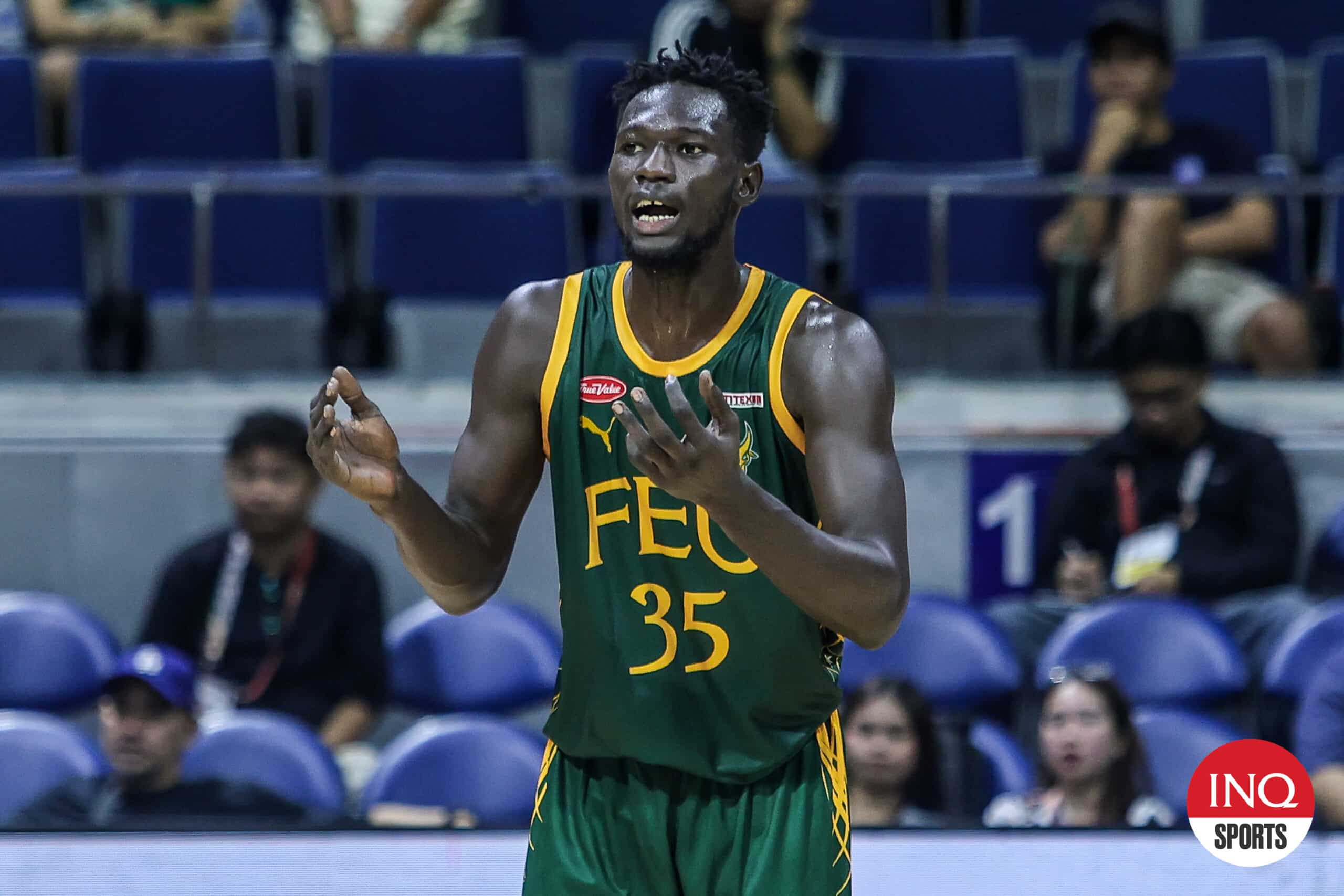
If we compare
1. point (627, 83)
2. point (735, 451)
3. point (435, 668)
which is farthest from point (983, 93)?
point (735, 451)

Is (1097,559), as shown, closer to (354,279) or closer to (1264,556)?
(1264,556)

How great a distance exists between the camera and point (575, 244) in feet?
19.6

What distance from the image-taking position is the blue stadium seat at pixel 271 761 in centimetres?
428

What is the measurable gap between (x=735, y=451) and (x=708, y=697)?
533 mm

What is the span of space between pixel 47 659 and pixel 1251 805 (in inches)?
126

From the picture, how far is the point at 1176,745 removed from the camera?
14.5 feet

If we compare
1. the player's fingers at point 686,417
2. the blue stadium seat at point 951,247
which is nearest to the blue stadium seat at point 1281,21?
the blue stadium seat at point 951,247

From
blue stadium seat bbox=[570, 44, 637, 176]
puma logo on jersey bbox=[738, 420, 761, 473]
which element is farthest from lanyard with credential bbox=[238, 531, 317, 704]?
puma logo on jersey bbox=[738, 420, 761, 473]

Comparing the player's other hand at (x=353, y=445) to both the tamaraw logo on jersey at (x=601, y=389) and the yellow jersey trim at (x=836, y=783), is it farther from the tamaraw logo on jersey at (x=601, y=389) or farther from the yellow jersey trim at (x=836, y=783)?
the yellow jersey trim at (x=836, y=783)

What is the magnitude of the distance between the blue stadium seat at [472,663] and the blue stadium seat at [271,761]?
0.61 metres

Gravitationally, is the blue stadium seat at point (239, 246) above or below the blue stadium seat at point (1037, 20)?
below

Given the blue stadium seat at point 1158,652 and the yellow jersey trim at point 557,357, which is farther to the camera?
the blue stadium seat at point 1158,652

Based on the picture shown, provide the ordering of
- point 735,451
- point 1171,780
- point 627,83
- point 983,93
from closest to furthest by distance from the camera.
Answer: point 735,451, point 627,83, point 1171,780, point 983,93

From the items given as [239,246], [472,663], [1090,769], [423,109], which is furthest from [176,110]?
[1090,769]
